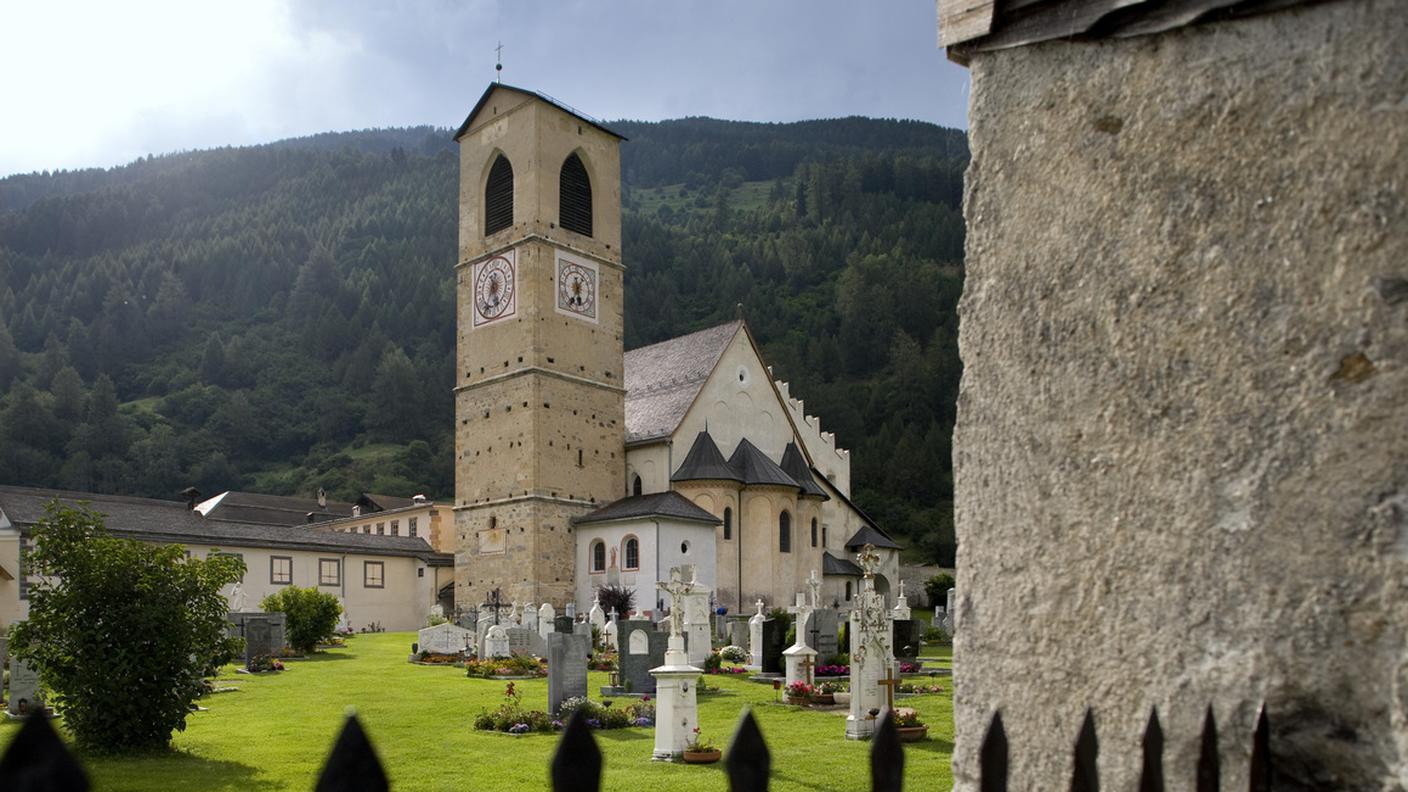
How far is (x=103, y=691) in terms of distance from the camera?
40.3 feet

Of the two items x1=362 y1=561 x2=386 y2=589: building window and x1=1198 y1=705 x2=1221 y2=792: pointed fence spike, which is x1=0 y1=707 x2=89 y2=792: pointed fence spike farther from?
x1=362 y1=561 x2=386 y2=589: building window

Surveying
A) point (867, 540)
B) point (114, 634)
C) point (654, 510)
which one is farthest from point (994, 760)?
point (867, 540)

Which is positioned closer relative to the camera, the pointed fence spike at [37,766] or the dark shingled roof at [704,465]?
the pointed fence spike at [37,766]

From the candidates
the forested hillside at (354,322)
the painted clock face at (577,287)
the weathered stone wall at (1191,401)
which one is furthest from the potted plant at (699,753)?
the forested hillside at (354,322)

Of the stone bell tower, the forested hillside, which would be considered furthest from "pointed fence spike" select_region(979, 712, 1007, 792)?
the forested hillside

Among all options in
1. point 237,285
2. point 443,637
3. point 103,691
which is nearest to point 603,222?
point 443,637

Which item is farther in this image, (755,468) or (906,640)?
(755,468)

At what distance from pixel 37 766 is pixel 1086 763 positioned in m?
1.82

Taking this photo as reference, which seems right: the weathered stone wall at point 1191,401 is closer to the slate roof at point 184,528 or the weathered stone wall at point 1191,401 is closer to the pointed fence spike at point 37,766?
the pointed fence spike at point 37,766

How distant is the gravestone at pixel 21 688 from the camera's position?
613 inches

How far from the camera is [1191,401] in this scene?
8.70ft

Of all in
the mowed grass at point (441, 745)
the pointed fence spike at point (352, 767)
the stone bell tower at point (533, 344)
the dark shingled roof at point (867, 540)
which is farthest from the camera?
the dark shingled roof at point (867, 540)

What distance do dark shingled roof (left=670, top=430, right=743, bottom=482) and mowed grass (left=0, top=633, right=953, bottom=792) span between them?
22.1 m

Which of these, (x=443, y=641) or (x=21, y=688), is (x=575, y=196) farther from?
(x=21, y=688)
